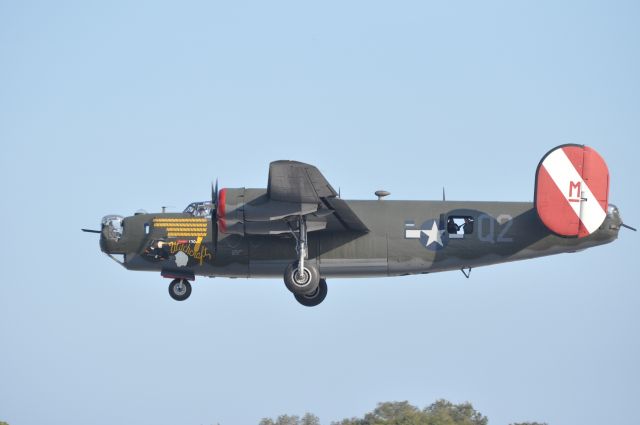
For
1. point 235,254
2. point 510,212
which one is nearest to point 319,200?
point 235,254

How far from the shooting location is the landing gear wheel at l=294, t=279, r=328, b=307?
94.4 feet

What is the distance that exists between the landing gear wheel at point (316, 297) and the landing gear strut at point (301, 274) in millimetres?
2162

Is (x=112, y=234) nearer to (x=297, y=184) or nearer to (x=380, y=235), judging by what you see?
(x=297, y=184)

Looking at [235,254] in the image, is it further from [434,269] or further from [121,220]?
[434,269]

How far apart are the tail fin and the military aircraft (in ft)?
0.08

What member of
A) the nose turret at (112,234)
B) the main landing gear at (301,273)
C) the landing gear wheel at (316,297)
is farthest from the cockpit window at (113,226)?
the landing gear wheel at (316,297)

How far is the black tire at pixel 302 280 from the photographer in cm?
2644

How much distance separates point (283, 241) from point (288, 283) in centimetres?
131

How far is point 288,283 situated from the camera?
26.5m

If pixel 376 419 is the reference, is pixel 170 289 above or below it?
above

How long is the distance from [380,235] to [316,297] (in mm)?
2797

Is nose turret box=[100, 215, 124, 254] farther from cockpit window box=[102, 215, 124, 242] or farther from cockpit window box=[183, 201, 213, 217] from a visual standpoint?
cockpit window box=[183, 201, 213, 217]

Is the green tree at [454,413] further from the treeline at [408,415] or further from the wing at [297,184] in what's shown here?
the wing at [297,184]

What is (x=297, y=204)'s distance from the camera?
25.3 m
